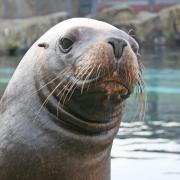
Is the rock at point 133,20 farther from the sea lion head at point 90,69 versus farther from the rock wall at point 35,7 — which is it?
the sea lion head at point 90,69

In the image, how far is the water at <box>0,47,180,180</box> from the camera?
594cm

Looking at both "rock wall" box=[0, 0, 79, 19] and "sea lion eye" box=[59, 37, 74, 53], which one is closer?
"sea lion eye" box=[59, 37, 74, 53]

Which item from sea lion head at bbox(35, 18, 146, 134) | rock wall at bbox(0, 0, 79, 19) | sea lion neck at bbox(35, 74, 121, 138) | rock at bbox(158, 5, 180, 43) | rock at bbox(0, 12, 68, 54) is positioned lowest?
sea lion neck at bbox(35, 74, 121, 138)

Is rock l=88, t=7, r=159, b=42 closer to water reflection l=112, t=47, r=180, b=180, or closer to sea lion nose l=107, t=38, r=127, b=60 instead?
water reflection l=112, t=47, r=180, b=180

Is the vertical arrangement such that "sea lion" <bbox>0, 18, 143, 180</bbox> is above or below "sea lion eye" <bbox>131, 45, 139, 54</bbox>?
below

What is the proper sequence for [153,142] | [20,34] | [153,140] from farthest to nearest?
[20,34] < [153,140] < [153,142]

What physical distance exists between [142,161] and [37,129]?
2.47 meters

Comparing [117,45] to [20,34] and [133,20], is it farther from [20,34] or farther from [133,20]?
[133,20]

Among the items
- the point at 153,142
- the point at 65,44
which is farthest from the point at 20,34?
the point at 65,44

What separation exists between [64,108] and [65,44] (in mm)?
392

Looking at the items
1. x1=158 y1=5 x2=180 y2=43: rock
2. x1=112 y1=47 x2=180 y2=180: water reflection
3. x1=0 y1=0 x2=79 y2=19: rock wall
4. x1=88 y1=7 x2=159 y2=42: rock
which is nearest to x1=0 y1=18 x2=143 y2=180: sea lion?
x1=112 y1=47 x2=180 y2=180: water reflection

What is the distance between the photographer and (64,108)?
3986 mm

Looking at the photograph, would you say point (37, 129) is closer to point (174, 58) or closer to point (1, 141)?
Answer: point (1, 141)

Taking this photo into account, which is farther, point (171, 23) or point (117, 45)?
point (171, 23)
